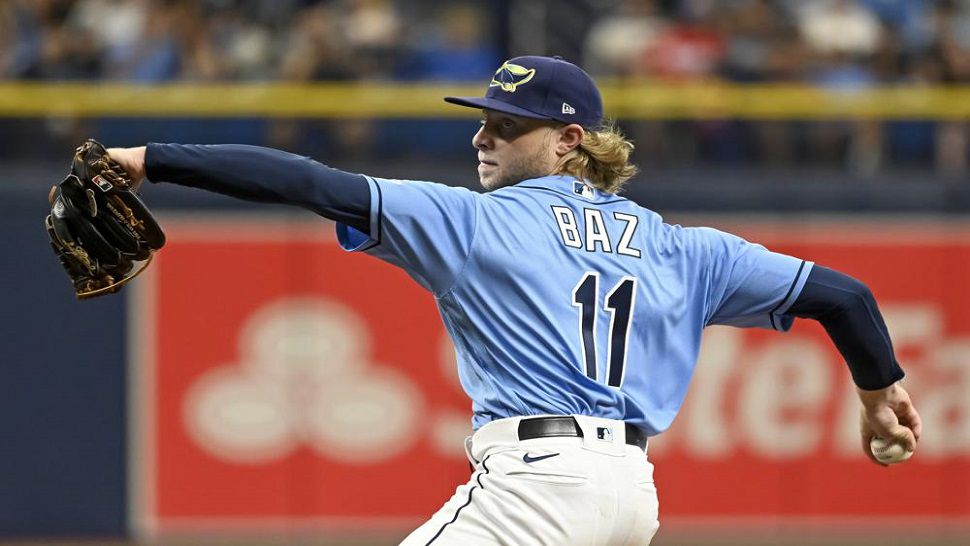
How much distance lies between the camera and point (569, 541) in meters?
3.84

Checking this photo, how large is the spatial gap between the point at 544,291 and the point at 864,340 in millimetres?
928

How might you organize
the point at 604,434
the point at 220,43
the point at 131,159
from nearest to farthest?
the point at 131,159
the point at 604,434
the point at 220,43

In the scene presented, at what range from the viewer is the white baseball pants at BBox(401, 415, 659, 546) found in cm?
383

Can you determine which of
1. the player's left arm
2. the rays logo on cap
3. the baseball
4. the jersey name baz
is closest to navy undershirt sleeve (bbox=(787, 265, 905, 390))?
the player's left arm

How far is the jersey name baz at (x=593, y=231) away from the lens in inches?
158

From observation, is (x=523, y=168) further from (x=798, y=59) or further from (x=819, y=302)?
(x=798, y=59)

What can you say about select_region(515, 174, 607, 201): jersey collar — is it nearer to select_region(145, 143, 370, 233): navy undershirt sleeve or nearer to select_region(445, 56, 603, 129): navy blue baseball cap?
select_region(445, 56, 603, 129): navy blue baseball cap

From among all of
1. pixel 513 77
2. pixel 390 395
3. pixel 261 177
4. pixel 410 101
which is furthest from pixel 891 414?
pixel 410 101

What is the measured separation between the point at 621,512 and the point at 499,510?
0.99 ft

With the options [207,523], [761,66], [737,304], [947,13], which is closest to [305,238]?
[207,523]

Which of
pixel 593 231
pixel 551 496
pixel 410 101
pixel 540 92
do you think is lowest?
pixel 551 496

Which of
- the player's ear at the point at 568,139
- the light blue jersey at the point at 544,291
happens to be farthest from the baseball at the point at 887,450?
the player's ear at the point at 568,139

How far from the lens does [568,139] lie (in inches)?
169

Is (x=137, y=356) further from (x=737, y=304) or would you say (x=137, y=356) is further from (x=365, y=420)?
(x=737, y=304)
